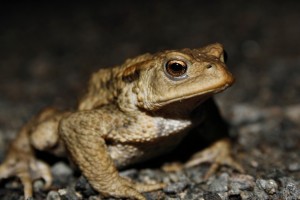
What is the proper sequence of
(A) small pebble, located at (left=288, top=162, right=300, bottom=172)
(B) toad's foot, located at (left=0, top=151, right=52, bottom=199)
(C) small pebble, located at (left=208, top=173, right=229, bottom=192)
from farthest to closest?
(B) toad's foot, located at (left=0, top=151, right=52, bottom=199) → (A) small pebble, located at (left=288, top=162, right=300, bottom=172) → (C) small pebble, located at (left=208, top=173, right=229, bottom=192)

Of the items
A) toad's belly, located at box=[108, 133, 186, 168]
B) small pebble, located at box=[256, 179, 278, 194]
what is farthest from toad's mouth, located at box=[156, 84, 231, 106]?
small pebble, located at box=[256, 179, 278, 194]

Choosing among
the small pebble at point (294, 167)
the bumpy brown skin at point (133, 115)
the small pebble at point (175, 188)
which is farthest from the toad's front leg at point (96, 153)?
the small pebble at point (294, 167)

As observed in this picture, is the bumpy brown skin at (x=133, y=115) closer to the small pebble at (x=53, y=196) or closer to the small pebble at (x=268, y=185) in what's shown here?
the small pebble at (x=53, y=196)

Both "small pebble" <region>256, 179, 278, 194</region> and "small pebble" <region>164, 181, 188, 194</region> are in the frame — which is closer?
"small pebble" <region>256, 179, 278, 194</region>

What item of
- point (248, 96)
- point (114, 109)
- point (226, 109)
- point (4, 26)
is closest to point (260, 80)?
point (248, 96)

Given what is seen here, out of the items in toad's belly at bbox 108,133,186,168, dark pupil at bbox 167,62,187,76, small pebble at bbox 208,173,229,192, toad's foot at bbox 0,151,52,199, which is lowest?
small pebble at bbox 208,173,229,192

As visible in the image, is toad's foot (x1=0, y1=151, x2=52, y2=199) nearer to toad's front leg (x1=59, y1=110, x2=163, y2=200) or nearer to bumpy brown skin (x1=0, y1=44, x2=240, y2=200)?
bumpy brown skin (x1=0, y1=44, x2=240, y2=200)
